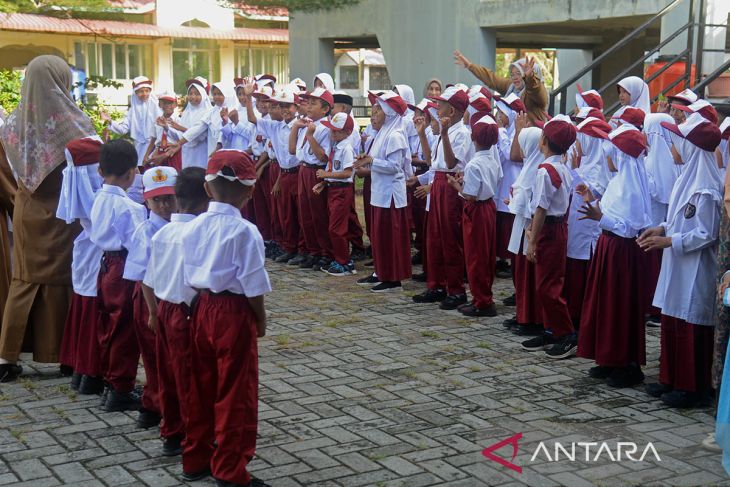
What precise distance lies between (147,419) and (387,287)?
4.28 meters

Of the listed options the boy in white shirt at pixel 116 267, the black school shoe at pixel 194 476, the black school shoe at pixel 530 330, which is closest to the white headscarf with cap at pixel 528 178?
the black school shoe at pixel 530 330

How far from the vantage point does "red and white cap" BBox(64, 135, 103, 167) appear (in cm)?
583

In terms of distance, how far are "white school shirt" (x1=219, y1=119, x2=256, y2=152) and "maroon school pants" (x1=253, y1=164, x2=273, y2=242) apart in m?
0.49

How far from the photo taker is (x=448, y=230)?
862 cm

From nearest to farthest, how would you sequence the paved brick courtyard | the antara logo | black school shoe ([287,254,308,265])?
the paved brick courtyard < the antara logo < black school shoe ([287,254,308,265])

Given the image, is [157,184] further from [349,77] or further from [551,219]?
[349,77]

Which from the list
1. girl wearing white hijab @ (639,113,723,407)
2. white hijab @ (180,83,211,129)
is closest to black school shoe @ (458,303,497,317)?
girl wearing white hijab @ (639,113,723,407)

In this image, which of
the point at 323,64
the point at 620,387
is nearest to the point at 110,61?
the point at 323,64

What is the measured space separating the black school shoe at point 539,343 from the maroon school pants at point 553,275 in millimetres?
141

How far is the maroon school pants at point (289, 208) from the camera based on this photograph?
10711 mm

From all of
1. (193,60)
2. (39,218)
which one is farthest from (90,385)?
(193,60)

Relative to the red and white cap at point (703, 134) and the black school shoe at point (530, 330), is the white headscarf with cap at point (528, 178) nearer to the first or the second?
the black school shoe at point (530, 330)

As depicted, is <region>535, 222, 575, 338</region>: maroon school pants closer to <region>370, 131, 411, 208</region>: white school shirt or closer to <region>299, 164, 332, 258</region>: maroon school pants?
<region>370, 131, 411, 208</region>: white school shirt

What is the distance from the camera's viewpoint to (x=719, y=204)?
5.57 m
